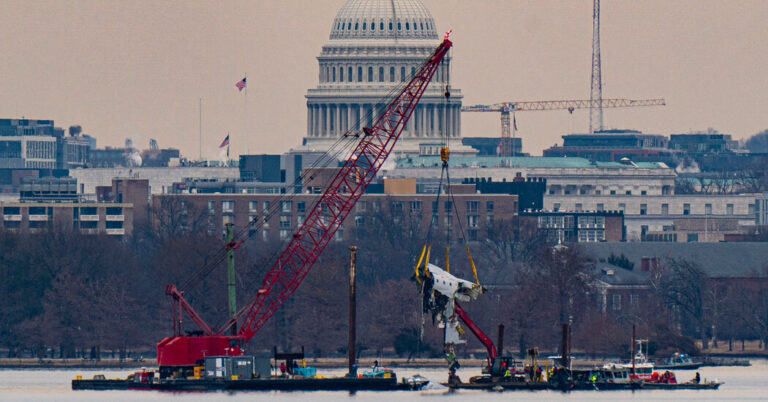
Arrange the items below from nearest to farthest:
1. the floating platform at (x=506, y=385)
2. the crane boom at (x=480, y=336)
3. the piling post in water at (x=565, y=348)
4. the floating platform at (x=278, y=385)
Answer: the floating platform at (x=278, y=385)
the floating platform at (x=506, y=385)
the piling post in water at (x=565, y=348)
the crane boom at (x=480, y=336)

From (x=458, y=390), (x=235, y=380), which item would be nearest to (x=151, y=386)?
(x=235, y=380)

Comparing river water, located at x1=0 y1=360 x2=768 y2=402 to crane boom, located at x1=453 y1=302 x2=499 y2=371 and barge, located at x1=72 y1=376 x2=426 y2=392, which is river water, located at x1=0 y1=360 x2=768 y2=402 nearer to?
barge, located at x1=72 y1=376 x2=426 y2=392

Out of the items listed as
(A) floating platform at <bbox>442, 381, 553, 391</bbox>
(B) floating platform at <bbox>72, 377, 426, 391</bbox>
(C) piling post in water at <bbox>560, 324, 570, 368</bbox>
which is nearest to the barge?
(B) floating platform at <bbox>72, 377, 426, 391</bbox>

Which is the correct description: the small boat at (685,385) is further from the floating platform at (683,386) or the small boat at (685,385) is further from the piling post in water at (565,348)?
A: the piling post in water at (565,348)

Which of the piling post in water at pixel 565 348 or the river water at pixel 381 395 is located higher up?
the piling post in water at pixel 565 348

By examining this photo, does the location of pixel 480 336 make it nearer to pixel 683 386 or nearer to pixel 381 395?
pixel 683 386

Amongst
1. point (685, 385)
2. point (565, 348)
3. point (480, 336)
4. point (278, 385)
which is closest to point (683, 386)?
point (685, 385)

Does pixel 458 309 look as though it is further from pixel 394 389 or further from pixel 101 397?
pixel 101 397

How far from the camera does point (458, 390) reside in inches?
7239

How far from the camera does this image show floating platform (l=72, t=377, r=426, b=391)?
184000 millimetres

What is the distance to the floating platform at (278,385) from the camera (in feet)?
604

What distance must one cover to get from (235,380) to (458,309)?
46.8 ft

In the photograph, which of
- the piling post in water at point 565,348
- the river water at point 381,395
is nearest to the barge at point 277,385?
the river water at point 381,395

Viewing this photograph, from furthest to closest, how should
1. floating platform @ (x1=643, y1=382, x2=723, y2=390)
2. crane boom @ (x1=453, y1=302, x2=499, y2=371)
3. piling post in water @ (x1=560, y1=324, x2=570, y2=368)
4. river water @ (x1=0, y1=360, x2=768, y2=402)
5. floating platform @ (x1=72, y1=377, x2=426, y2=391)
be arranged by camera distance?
crane boom @ (x1=453, y1=302, x2=499, y2=371) → piling post in water @ (x1=560, y1=324, x2=570, y2=368) → floating platform @ (x1=643, y1=382, x2=723, y2=390) → floating platform @ (x1=72, y1=377, x2=426, y2=391) → river water @ (x1=0, y1=360, x2=768, y2=402)
